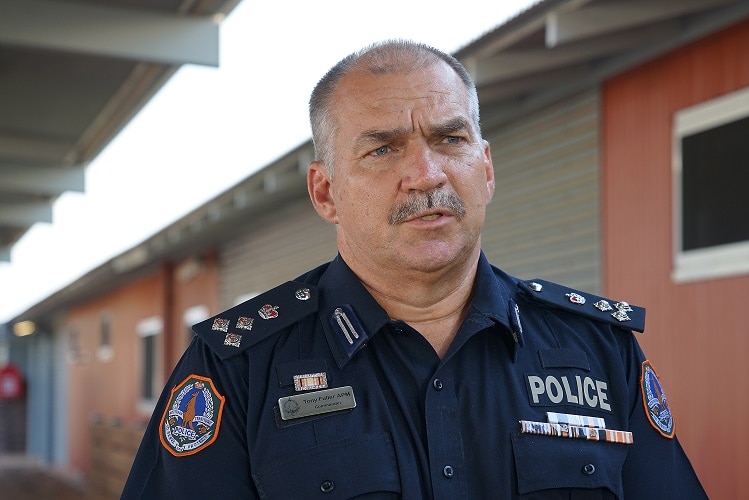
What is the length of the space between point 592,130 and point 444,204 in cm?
562

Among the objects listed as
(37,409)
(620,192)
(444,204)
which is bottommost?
(37,409)

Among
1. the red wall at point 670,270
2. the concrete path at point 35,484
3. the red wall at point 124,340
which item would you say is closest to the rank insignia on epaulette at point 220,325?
the red wall at point 670,270

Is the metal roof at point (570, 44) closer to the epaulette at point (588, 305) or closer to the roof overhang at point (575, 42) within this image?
the roof overhang at point (575, 42)

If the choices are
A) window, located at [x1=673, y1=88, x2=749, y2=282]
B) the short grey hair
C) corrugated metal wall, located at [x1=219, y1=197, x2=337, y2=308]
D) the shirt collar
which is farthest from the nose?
corrugated metal wall, located at [x1=219, y1=197, x2=337, y2=308]

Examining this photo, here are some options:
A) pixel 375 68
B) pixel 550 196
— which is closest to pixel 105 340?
pixel 550 196

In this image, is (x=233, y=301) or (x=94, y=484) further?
(x=233, y=301)

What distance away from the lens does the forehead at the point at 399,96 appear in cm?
219

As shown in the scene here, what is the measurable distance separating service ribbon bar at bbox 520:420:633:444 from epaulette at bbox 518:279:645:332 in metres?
0.27

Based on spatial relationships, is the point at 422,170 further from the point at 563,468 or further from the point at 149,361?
the point at 149,361

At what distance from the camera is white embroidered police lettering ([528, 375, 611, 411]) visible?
86.0 inches

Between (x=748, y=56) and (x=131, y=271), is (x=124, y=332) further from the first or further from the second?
(x=748, y=56)

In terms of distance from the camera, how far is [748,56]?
19.7 feet

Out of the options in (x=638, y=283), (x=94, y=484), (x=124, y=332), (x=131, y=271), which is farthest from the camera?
(x=124, y=332)

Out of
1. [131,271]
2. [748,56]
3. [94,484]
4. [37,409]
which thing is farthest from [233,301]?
[37,409]
